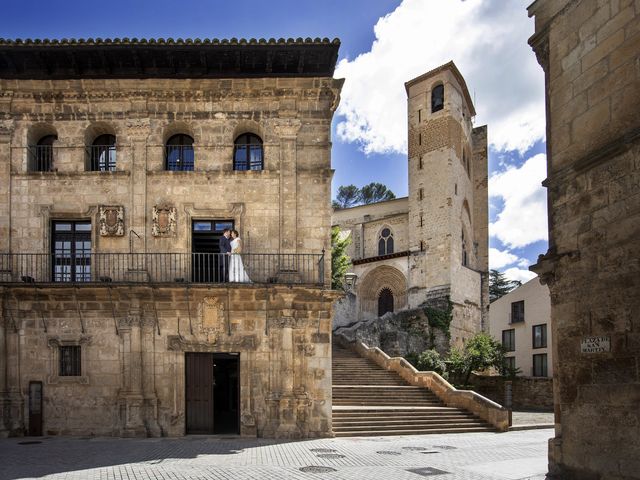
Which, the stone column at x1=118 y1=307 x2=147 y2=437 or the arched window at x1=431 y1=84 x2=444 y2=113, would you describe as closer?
the stone column at x1=118 y1=307 x2=147 y2=437

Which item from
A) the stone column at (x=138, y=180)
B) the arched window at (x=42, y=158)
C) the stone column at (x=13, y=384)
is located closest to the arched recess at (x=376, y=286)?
the stone column at (x=138, y=180)

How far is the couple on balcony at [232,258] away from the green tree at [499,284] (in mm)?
45916

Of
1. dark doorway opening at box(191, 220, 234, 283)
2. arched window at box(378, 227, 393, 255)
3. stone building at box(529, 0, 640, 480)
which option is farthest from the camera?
arched window at box(378, 227, 393, 255)

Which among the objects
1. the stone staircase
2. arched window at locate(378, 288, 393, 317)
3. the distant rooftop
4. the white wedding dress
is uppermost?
the distant rooftop

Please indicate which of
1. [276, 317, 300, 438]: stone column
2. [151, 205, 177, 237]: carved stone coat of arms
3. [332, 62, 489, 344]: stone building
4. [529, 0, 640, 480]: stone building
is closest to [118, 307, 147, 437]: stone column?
[151, 205, 177, 237]: carved stone coat of arms

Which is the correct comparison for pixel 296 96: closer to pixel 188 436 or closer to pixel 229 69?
pixel 229 69

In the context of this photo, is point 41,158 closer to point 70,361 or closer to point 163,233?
point 163,233

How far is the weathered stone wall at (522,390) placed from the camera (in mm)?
27562

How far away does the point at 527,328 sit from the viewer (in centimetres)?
3550

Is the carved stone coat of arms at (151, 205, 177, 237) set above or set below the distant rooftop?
below

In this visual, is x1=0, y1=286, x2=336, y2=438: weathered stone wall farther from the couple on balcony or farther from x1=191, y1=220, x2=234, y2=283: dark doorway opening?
x1=191, y1=220, x2=234, y2=283: dark doorway opening

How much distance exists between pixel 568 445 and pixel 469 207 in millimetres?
37506

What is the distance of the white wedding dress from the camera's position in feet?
52.3

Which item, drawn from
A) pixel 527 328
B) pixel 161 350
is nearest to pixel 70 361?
pixel 161 350
